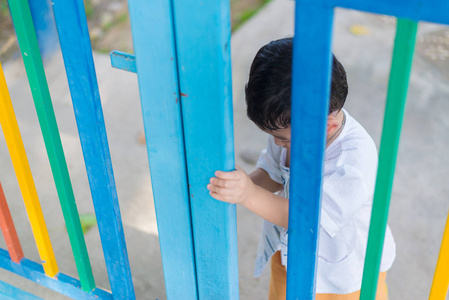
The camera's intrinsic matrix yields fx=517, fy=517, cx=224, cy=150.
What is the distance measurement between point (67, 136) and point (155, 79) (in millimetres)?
1817

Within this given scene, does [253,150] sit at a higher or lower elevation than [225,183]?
lower

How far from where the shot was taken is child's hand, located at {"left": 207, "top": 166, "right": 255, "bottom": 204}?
87 cm

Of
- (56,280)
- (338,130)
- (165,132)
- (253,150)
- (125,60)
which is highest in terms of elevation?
(125,60)

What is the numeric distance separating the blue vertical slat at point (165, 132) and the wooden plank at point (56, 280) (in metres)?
0.27

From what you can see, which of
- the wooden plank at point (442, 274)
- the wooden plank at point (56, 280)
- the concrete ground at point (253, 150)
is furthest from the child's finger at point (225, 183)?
the concrete ground at point (253, 150)

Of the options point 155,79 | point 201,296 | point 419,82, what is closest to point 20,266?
point 201,296

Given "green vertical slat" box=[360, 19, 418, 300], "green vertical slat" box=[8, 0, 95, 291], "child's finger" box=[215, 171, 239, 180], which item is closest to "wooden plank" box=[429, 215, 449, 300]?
"green vertical slat" box=[360, 19, 418, 300]

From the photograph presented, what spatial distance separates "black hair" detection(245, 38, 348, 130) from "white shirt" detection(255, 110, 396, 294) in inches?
4.5

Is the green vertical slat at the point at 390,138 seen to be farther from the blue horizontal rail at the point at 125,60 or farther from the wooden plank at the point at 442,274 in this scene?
the blue horizontal rail at the point at 125,60

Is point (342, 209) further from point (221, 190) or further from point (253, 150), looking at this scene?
point (253, 150)

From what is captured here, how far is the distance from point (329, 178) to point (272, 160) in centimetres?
30

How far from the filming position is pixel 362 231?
1.21m

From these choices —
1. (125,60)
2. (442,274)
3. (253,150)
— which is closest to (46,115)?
(125,60)

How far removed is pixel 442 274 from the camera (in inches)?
31.0
